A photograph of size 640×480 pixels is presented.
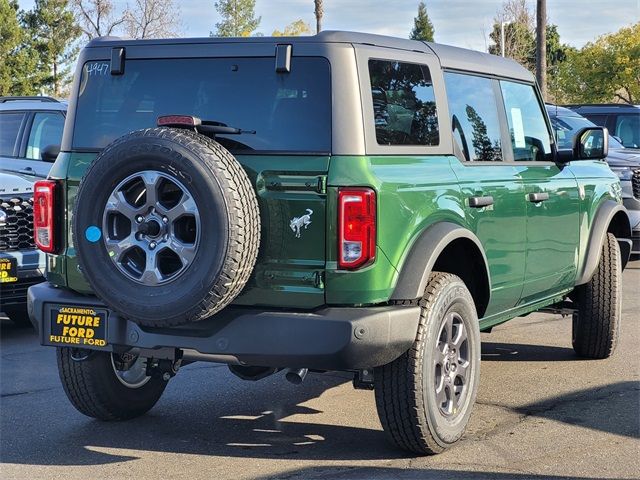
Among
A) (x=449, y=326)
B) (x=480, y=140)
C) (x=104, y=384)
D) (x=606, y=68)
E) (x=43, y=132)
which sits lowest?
(x=104, y=384)

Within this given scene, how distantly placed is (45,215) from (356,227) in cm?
167

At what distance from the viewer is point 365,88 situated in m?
4.77

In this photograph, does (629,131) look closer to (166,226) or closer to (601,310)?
(601,310)

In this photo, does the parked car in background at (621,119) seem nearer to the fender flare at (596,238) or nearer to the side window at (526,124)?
the fender flare at (596,238)

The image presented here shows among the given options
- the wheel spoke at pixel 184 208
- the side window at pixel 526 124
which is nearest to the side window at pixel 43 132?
the side window at pixel 526 124

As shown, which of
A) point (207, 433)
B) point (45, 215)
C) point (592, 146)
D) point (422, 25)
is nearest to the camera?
point (45, 215)

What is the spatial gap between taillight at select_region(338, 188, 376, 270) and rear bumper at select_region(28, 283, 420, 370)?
0.23 metres

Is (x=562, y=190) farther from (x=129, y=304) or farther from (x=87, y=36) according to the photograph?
(x=87, y=36)

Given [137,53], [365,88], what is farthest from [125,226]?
[365,88]

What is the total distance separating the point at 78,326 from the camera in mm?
4945

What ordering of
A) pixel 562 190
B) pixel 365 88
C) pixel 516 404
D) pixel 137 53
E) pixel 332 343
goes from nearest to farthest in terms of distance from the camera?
pixel 332 343 < pixel 365 88 < pixel 137 53 < pixel 516 404 < pixel 562 190

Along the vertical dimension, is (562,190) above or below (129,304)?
above

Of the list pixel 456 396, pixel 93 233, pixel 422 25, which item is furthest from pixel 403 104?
pixel 422 25

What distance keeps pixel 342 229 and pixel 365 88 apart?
71 cm
